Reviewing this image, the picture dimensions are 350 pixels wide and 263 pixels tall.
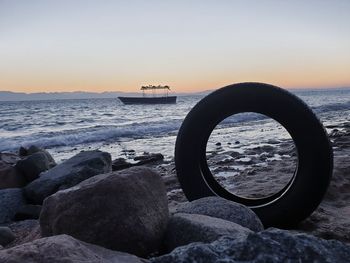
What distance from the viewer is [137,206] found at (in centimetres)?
258

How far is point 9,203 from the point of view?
234 inches

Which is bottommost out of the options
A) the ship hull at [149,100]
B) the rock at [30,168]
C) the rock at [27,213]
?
the ship hull at [149,100]

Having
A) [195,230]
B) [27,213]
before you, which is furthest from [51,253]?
[27,213]

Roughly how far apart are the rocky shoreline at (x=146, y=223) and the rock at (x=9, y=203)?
14mm

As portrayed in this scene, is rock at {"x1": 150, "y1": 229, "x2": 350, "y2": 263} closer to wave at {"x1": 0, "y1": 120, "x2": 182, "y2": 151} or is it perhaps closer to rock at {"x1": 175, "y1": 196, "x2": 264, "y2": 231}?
rock at {"x1": 175, "y1": 196, "x2": 264, "y2": 231}

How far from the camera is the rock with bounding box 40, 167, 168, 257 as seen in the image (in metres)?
2.47

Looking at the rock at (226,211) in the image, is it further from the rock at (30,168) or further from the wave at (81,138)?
the wave at (81,138)

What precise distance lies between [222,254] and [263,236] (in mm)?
170

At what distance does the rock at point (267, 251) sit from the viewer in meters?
1.39

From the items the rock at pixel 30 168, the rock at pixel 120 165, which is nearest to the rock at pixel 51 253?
the rock at pixel 30 168

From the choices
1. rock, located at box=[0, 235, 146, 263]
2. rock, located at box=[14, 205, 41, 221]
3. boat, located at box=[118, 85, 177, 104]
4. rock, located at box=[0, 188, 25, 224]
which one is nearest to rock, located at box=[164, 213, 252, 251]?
rock, located at box=[0, 235, 146, 263]

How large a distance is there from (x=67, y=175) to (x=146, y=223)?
3.73 meters

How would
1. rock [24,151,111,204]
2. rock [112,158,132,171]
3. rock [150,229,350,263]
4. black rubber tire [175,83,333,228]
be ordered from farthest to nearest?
1. rock [112,158,132,171]
2. rock [24,151,111,204]
3. black rubber tire [175,83,333,228]
4. rock [150,229,350,263]

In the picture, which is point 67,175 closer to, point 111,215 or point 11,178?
point 11,178
